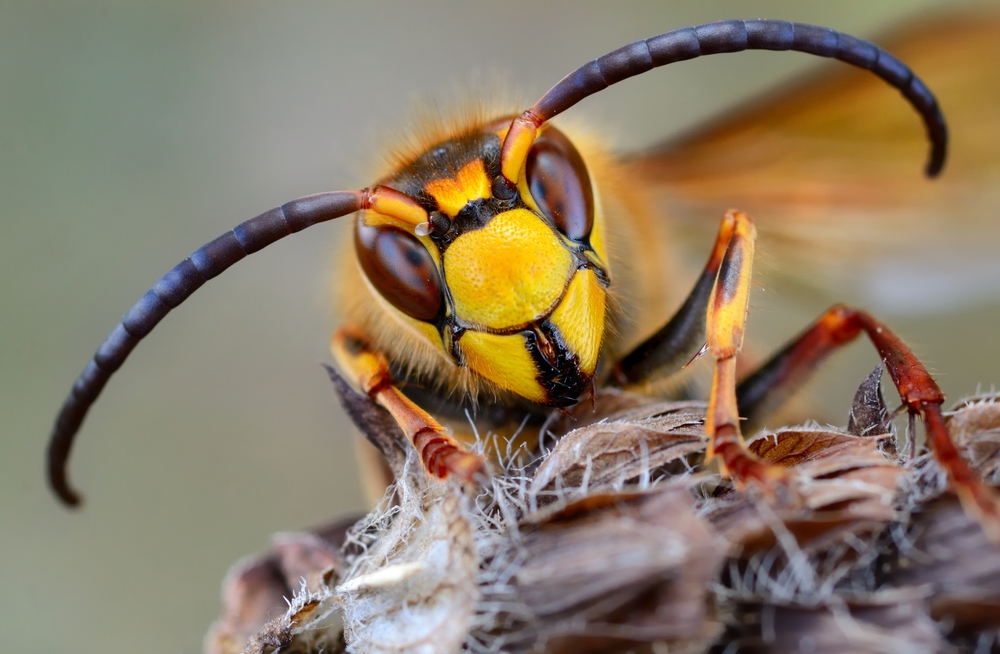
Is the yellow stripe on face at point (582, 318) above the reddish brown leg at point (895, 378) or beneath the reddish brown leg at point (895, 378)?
above

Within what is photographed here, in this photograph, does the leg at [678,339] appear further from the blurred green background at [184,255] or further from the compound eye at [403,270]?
the blurred green background at [184,255]

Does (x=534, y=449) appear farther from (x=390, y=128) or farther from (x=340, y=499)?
(x=340, y=499)

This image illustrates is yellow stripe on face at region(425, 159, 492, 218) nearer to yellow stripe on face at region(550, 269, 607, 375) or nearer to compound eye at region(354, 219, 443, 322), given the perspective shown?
compound eye at region(354, 219, 443, 322)

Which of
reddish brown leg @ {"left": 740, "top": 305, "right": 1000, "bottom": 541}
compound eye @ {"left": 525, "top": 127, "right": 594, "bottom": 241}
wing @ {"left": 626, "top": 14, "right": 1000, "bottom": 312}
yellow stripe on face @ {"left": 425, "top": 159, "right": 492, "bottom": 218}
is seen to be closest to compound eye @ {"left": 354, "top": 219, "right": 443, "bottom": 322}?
yellow stripe on face @ {"left": 425, "top": 159, "right": 492, "bottom": 218}

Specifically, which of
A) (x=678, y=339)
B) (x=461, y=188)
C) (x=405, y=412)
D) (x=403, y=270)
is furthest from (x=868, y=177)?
(x=405, y=412)

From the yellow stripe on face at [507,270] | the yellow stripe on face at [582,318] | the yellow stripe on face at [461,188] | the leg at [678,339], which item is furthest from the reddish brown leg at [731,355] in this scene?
the yellow stripe on face at [461,188]

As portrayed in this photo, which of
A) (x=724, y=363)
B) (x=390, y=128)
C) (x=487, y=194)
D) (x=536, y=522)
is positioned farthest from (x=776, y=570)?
(x=390, y=128)
